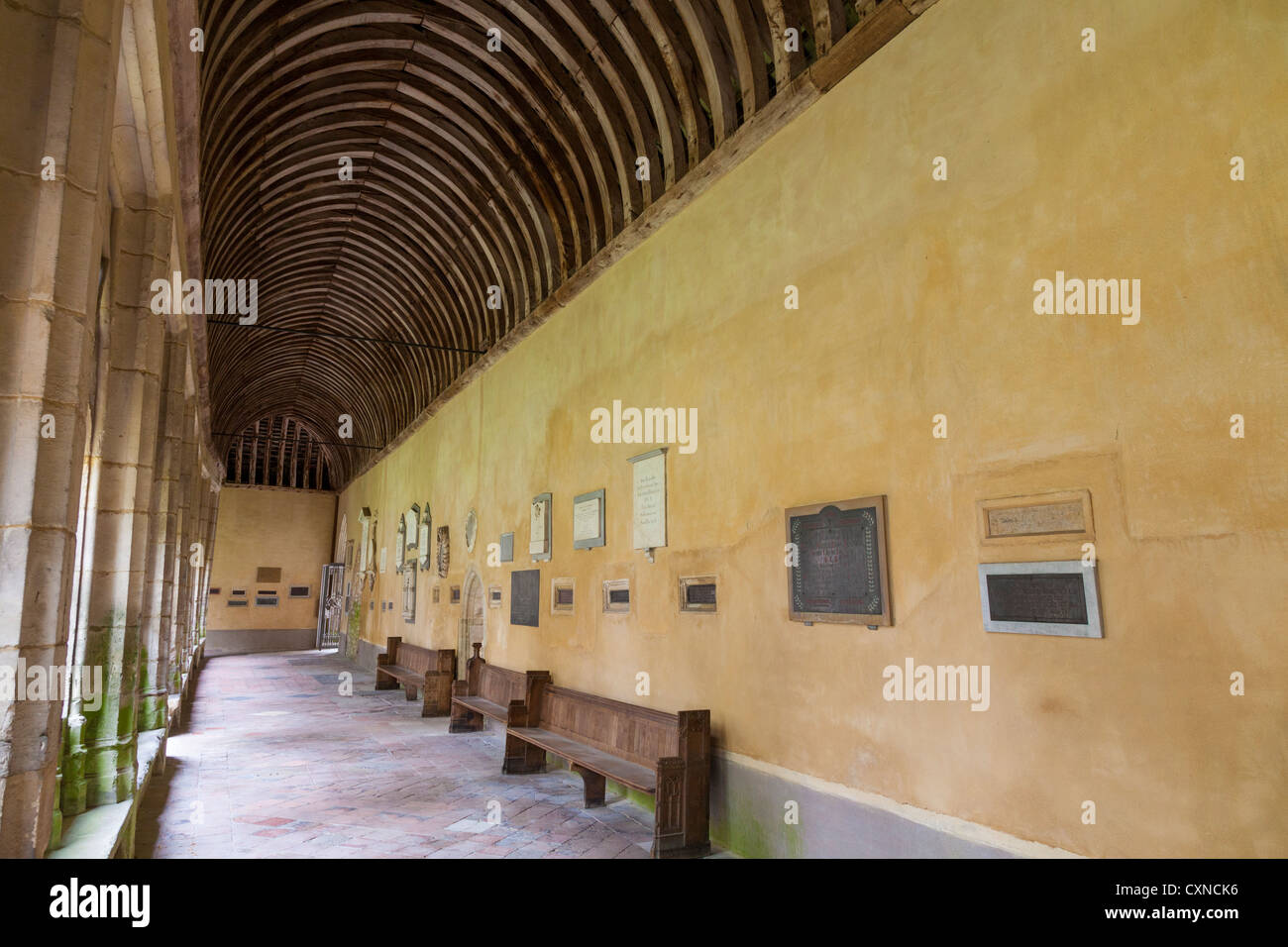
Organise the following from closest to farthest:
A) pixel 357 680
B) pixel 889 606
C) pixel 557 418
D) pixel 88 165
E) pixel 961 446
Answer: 1. pixel 88 165
2. pixel 961 446
3. pixel 889 606
4. pixel 557 418
5. pixel 357 680

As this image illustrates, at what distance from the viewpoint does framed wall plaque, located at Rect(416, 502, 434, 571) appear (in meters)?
14.5

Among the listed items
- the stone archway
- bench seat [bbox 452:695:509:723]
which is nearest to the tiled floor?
bench seat [bbox 452:695:509:723]

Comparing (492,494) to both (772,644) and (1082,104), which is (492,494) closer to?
(772,644)

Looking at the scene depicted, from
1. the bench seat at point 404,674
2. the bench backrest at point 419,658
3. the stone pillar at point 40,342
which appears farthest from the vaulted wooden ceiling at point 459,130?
the bench seat at point 404,674

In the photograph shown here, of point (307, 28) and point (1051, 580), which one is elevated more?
point (307, 28)

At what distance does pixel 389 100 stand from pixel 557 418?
4358 mm

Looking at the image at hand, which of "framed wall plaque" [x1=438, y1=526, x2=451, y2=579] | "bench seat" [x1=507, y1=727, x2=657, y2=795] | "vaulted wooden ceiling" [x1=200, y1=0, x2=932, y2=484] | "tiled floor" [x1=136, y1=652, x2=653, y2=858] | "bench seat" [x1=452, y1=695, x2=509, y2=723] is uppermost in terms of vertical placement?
"vaulted wooden ceiling" [x1=200, y1=0, x2=932, y2=484]

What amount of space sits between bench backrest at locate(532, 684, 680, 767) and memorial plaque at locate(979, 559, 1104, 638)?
2594mm

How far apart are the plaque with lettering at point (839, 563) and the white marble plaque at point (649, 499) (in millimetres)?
1720

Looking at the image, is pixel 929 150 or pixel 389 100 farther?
pixel 389 100

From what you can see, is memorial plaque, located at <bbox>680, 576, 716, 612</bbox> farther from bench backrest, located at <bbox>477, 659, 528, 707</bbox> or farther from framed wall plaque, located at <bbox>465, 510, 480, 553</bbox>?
framed wall plaque, located at <bbox>465, 510, 480, 553</bbox>

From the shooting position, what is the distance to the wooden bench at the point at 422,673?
→ 1142cm

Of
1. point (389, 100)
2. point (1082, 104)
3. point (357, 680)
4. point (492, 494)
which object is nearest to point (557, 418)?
point (492, 494)

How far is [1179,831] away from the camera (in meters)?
2.98
